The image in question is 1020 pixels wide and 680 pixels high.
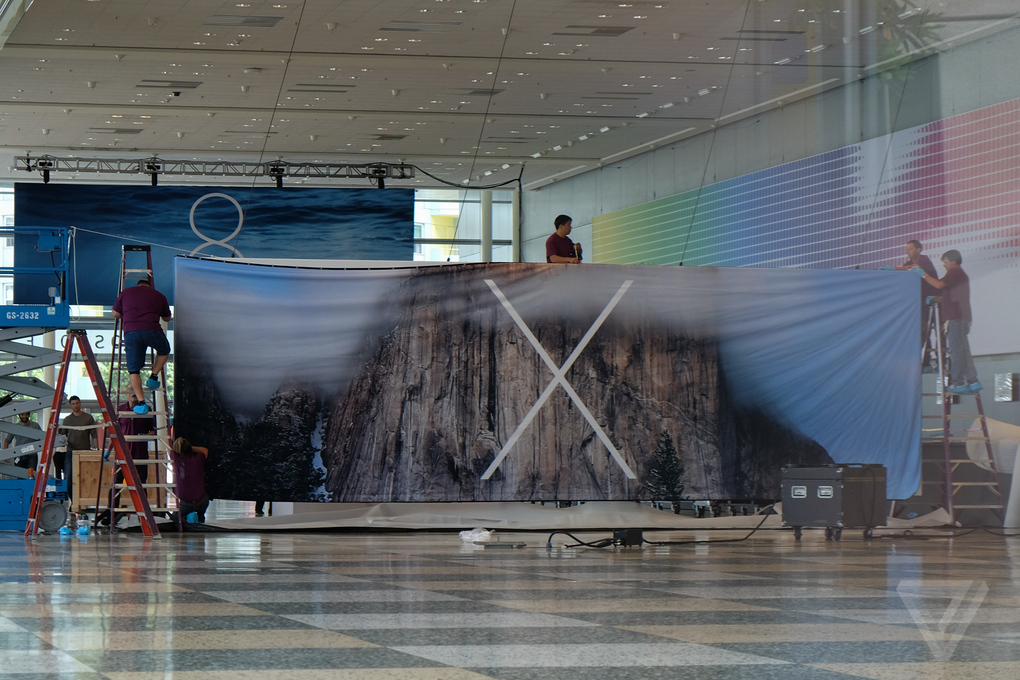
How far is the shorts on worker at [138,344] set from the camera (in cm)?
1127

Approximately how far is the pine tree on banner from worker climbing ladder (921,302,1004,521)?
2520 millimetres

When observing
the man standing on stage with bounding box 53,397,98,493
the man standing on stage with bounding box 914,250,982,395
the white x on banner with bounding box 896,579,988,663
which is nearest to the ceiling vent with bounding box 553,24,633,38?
the man standing on stage with bounding box 914,250,982,395

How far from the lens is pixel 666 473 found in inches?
421

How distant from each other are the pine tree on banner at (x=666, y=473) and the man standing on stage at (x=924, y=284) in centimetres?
251

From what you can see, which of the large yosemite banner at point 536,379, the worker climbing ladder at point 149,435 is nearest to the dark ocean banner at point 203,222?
the worker climbing ladder at point 149,435

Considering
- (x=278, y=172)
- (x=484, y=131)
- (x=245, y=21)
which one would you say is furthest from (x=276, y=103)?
(x=245, y=21)

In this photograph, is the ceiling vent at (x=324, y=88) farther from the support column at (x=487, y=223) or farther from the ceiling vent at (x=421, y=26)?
the support column at (x=487, y=223)

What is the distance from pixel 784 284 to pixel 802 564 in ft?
14.8

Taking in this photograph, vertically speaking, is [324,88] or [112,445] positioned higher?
[324,88]

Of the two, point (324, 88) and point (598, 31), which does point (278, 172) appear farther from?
point (598, 31)

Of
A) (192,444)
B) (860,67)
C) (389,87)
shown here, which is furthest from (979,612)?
(389,87)

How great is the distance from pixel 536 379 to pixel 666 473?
1.35m

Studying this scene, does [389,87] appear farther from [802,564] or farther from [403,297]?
[802,564]

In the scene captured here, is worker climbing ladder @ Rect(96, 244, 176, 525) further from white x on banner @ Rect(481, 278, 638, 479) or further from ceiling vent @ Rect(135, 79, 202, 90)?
ceiling vent @ Rect(135, 79, 202, 90)
